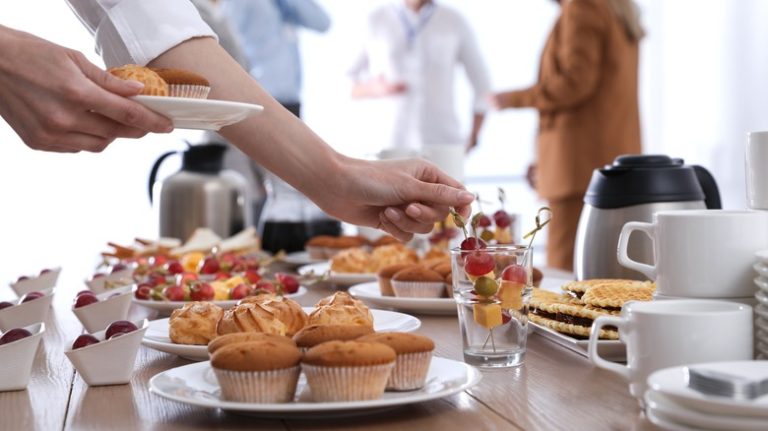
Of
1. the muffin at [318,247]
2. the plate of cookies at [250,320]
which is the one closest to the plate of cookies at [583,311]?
the plate of cookies at [250,320]

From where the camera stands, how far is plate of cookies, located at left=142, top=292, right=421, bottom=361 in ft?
3.50

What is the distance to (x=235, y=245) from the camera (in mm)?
2455

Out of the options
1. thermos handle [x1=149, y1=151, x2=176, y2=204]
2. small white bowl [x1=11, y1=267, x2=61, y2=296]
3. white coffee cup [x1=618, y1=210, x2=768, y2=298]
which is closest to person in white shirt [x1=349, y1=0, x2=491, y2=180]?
thermos handle [x1=149, y1=151, x2=176, y2=204]

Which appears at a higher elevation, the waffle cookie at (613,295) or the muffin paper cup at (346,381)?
the waffle cookie at (613,295)

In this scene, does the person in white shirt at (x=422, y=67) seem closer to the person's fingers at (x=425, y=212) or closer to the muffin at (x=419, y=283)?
the muffin at (x=419, y=283)

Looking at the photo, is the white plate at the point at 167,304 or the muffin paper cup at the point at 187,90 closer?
the muffin paper cup at the point at 187,90

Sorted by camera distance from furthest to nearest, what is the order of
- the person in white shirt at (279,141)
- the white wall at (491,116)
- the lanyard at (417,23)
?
1. the white wall at (491,116)
2. the lanyard at (417,23)
3. the person in white shirt at (279,141)

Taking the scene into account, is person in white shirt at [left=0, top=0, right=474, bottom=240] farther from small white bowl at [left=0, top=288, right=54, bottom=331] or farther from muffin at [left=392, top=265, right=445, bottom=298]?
small white bowl at [left=0, top=288, right=54, bottom=331]

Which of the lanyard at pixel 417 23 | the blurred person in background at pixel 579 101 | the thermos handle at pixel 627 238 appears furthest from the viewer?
the lanyard at pixel 417 23

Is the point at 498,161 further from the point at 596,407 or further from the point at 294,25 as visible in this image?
the point at 596,407

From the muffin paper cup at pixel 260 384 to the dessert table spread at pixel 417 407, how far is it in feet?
0.10

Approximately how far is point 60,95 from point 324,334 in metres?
0.40

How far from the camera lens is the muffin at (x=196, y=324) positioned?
1.13m

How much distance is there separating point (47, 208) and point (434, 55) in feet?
8.12
